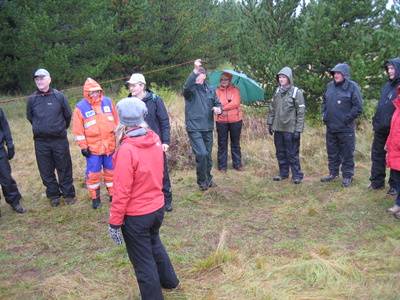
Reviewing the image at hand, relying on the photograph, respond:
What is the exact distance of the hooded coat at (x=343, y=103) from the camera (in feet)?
18.9

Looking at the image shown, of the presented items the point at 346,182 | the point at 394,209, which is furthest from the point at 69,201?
the point at 394,209

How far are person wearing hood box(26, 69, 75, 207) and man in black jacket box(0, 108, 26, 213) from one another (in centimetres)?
35

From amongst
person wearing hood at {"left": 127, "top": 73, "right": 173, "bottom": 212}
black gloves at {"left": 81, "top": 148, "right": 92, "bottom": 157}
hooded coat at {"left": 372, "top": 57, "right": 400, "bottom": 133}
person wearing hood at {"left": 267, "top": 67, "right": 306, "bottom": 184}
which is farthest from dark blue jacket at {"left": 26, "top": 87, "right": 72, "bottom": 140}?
hooded coat at {"left": 372, "top": 57, "right": 400, "bottom": 133}

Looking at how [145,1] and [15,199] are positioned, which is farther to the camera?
[145,1]

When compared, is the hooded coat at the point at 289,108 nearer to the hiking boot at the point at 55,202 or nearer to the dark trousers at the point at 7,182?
the hiking boot at the point at 55,202

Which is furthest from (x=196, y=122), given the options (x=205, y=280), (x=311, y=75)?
(x=311, y=75)

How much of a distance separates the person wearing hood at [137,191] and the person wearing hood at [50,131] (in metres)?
3.06

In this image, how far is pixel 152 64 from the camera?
14.8m

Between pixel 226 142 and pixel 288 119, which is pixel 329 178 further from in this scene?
pixel 226 142

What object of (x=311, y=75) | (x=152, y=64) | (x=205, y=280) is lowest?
(x=205, y=280)

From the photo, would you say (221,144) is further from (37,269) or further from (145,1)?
(145,1)

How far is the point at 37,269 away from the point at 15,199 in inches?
82.5

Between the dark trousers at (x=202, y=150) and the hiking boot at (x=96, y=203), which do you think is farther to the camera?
the dark trousers at (x=202, y=150)

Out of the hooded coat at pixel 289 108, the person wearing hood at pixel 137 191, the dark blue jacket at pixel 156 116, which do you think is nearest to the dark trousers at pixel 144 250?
the person wearing hood at pixel 137 191
